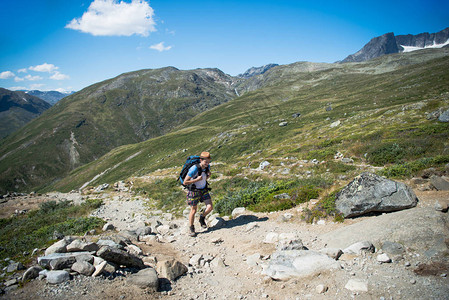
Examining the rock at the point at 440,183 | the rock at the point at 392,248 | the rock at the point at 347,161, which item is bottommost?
the rock at the point at 347,161

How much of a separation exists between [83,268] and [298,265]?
5280 millimetres

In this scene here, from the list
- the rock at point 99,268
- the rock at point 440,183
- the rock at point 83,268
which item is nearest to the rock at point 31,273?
the rock at point 83,268

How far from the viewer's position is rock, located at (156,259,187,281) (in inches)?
237

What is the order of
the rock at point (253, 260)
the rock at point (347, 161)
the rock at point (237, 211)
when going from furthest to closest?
the rock at point (347, 161)
the rock at point (237, 211)
the rock at point (253, 260)

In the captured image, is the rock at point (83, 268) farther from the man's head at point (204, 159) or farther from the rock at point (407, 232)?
the rock at point (407, 232)

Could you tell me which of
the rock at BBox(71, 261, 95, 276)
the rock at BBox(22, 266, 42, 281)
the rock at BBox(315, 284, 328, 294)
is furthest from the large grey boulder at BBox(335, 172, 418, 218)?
the rock at BBox(22, 266, 42, 281)

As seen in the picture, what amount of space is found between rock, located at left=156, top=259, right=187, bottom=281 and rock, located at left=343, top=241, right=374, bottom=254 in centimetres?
467

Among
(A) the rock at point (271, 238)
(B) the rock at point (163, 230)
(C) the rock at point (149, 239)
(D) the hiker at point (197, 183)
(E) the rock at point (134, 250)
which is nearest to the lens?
(E) the rock at point (134, 250)

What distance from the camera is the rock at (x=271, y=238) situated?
322 inches

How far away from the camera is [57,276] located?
4938mm

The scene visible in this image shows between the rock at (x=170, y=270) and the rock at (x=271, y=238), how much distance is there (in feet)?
11.0

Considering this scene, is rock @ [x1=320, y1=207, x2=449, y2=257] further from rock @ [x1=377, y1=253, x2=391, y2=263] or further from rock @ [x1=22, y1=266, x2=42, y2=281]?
rock @ [x1=22, y1=266, x2=42, y2=281]

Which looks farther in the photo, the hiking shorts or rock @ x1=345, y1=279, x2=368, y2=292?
the hiking shorts

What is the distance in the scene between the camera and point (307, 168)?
21.0 m
